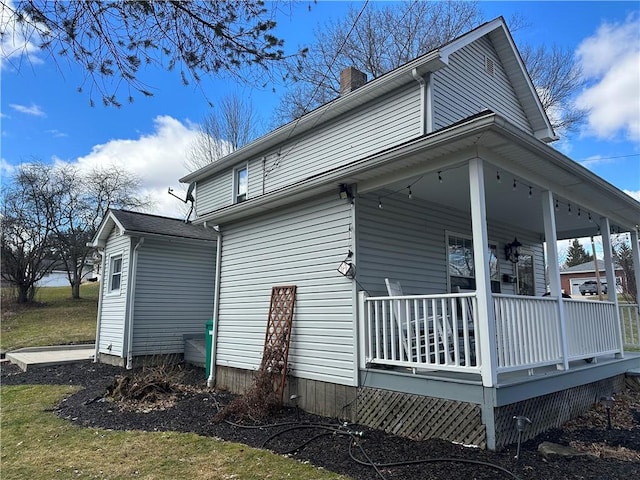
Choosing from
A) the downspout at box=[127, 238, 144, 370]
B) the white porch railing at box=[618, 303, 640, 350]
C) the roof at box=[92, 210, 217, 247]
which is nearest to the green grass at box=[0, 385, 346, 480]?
the downspout at box=[127, 238, 144, 370]

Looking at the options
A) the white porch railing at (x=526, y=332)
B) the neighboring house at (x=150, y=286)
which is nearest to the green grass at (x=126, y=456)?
the white porch railing at (x=526, y=332)

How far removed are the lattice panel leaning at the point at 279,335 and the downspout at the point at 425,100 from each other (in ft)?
11.3

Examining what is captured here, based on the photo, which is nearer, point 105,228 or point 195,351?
point 195,351

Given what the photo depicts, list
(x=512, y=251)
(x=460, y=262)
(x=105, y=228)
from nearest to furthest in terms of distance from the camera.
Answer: (x=460, y=262) < (x=512, y=251) < (x=105, y=228)

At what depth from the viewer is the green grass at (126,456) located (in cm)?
408

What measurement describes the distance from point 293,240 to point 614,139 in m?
18.6

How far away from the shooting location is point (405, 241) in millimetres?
6832

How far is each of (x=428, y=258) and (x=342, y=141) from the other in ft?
9.64

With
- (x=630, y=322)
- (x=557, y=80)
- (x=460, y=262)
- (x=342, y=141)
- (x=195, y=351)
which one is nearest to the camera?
(x=460, y=262)

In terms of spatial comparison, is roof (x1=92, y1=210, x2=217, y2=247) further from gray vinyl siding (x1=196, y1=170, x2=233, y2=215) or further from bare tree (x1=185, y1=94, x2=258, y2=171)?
bare tree (x1=185, y1=94, x2=258, y2=171)

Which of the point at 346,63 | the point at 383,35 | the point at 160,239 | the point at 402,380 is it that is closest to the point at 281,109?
the point at 346,63

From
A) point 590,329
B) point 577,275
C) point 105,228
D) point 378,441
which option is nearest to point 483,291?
point 378,441

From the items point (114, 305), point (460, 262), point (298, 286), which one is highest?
point (460, 262)

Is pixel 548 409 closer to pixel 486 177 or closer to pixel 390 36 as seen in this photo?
pixel 486 177
